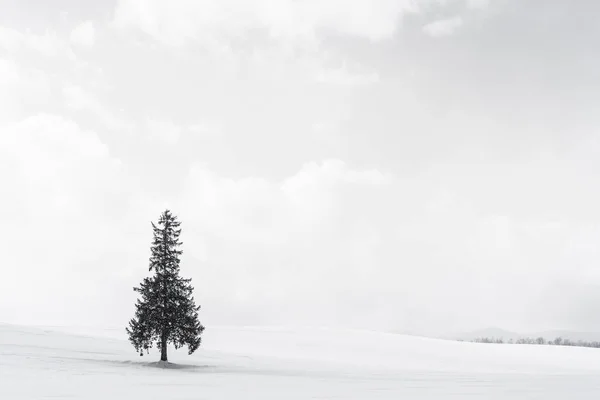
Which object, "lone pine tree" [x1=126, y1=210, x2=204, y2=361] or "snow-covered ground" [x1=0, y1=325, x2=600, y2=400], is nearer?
"snow-covered ground" [x1=0, y1=325, x2=600, y2=400]

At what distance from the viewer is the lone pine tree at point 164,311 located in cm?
3456

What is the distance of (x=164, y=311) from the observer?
34.8 metres

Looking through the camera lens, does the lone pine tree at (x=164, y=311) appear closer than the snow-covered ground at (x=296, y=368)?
No

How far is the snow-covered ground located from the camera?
787 inches

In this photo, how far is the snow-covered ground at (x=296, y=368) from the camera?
65.6 ft

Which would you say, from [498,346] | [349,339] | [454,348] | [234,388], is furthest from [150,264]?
[498,346]

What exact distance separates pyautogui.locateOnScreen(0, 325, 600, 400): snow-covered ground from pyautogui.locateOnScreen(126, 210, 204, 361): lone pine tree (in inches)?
74.5

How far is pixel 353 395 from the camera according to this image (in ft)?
64.3

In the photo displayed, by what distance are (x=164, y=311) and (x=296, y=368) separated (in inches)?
402

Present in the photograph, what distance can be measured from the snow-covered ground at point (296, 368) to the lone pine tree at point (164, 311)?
6.21 ft

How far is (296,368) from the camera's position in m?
37.2

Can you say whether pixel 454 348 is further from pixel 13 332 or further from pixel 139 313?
pixel 13 332

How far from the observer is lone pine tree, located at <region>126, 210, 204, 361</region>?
34562mm

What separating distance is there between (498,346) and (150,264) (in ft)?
155
